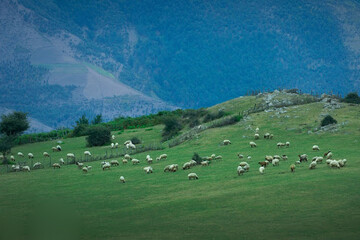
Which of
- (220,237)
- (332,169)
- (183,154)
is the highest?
(183,154)

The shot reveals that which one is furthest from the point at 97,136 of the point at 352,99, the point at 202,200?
the point at 202,200

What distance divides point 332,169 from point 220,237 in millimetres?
14685

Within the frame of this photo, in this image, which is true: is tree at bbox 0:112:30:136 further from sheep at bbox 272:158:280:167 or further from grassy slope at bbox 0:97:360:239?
sheep at bbox 272:158:280:167

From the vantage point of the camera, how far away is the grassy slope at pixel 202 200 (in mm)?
21469

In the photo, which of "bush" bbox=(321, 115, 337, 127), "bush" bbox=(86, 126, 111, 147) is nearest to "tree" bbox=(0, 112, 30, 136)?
"bush" bbox=(86, 126, 111, 147)

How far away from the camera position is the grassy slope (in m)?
21.5

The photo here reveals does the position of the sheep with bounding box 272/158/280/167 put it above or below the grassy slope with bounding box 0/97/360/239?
above

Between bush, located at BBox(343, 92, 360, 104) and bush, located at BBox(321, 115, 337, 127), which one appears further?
bush, located at BBox(343, 92, 360, 104)

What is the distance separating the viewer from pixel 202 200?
1072 inches

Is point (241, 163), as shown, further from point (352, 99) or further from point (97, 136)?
point (352, 99)

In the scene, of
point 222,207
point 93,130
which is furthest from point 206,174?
point 93,130

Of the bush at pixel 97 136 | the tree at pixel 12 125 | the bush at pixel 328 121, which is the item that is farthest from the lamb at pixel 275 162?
the tree at pixel 12 125

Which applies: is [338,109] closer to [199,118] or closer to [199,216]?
[199,118]

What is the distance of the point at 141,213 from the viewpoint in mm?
25625
